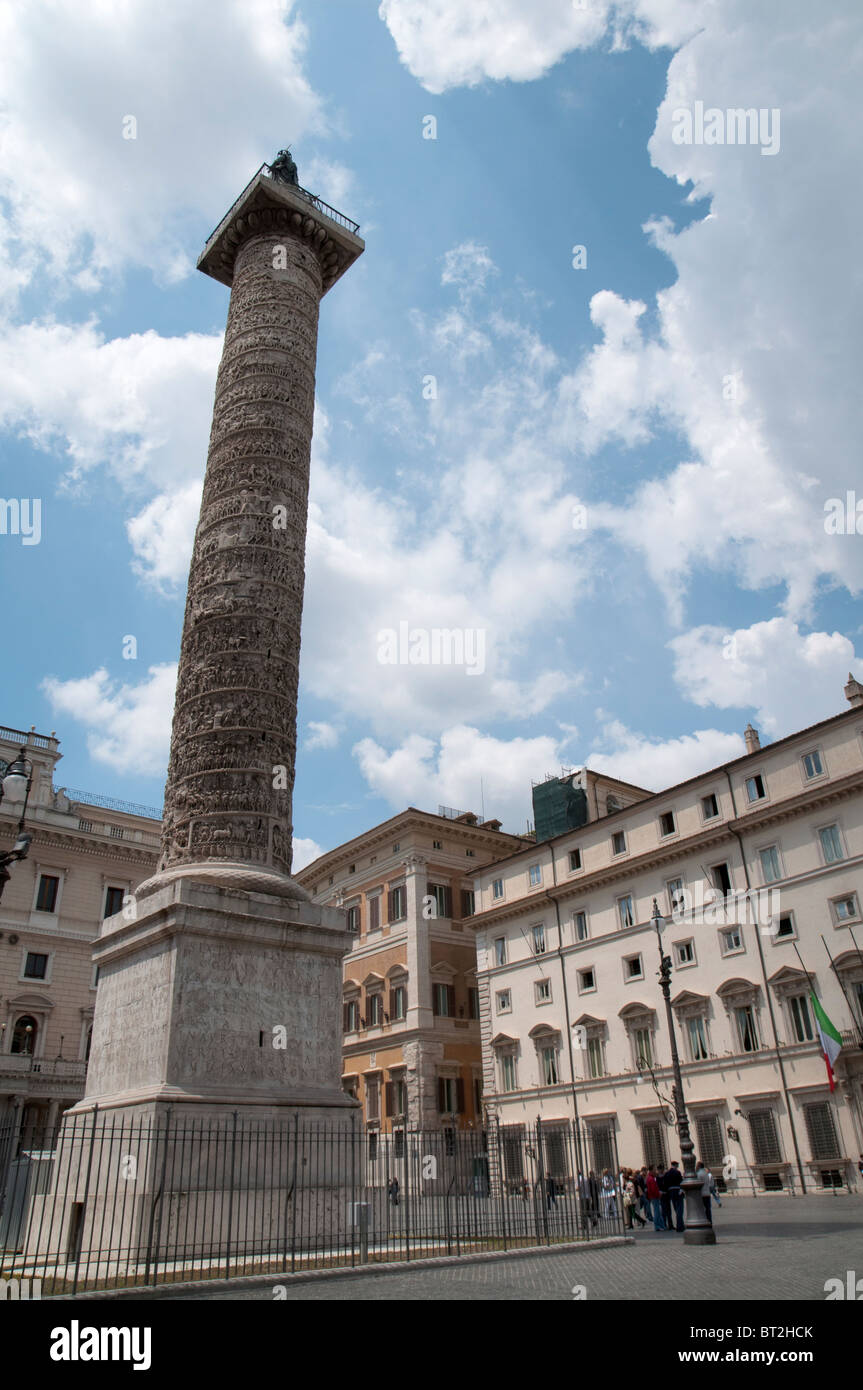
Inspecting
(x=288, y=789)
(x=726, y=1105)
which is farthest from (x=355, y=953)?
(x=288, y=789)

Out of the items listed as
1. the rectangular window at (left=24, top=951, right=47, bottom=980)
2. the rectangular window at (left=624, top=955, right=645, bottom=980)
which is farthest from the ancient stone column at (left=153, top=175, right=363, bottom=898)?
the rectangular window at (left=24, top=951, right=47, bottom=980)

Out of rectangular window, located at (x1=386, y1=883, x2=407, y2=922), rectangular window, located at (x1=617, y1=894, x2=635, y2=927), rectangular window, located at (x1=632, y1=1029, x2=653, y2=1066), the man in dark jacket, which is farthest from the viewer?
rectangular window, located at (x1=386, y1=883, x2=407, y2=922)

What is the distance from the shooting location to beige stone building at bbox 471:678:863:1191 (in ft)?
71.5

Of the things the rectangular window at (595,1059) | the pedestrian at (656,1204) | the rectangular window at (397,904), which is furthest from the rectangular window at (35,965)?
the pedestrian at (656,1204)

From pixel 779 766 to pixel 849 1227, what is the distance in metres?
13.7

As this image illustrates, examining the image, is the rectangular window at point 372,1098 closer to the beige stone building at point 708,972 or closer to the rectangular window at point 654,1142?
the beige stone building at point 708,972

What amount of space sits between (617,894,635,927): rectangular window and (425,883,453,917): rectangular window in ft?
24.8

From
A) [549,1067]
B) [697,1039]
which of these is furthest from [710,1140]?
[549,1067]

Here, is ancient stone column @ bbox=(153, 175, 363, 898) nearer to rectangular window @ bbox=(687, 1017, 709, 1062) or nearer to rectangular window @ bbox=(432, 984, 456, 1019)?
rectangular window @ bbox=(687, 1017, 709, 1062)

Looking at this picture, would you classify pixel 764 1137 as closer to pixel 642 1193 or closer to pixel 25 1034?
pixel 642 1193

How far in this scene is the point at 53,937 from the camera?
28.5 metres

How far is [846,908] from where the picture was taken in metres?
22.0
